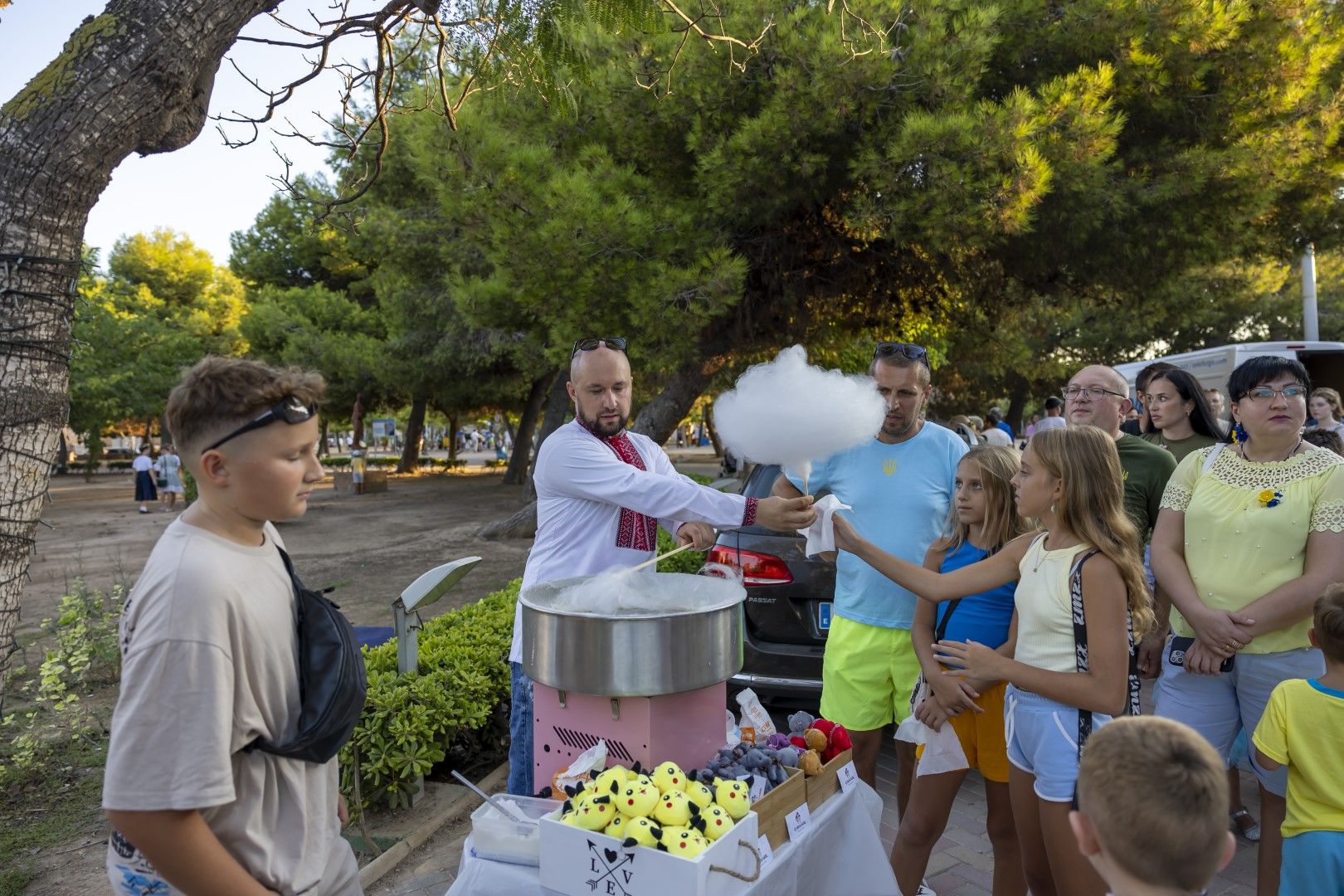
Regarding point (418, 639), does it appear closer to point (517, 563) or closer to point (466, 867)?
point (466, 867)

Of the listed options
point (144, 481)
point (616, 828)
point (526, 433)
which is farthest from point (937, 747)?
point (144, 481)

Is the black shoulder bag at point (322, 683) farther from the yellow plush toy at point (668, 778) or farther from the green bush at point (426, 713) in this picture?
the green bush at point (426, 713)

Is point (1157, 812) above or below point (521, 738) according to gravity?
above

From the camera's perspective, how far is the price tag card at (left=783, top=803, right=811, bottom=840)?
223 cm

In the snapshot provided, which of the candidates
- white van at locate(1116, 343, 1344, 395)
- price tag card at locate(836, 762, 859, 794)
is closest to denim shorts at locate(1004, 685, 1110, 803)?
price tag card at locate(836, 762, 859, 794)

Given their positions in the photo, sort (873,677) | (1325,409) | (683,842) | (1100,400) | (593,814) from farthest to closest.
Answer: (1325,409) < (1100,400) < (873,677) < (593,814) < (683,842)

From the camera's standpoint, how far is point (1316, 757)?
2295 millimetres

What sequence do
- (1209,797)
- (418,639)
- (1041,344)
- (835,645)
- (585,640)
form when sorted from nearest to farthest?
(1209,797), (585,640), (835,645), (418,639), (1041,344)

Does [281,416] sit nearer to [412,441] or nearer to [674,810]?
[674,810]

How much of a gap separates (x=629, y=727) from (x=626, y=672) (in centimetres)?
21

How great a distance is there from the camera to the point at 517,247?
28.4 ft

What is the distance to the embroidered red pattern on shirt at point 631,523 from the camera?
280cm

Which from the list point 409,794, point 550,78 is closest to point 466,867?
point 409,794

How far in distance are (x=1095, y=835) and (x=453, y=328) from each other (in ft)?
52.1
